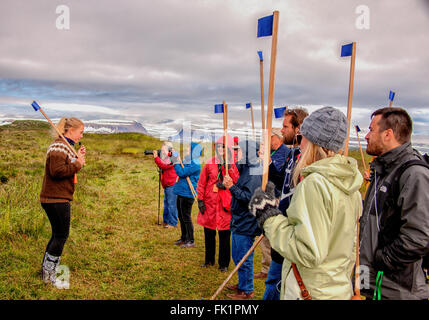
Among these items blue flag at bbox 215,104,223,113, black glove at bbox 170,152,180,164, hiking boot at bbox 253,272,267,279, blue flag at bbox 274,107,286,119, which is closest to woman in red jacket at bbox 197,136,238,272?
hiking boot at bbox 253,272,267,279

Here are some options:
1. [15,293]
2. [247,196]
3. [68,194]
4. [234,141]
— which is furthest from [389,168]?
[15,293]

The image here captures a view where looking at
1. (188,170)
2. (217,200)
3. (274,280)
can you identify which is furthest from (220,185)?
(274,280)

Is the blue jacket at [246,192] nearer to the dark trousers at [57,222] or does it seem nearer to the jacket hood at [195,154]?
the dark trousers at [57,222]

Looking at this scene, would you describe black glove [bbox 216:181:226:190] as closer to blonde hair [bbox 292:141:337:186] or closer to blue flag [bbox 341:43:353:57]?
blue flag [bbox 341:43:353:57]

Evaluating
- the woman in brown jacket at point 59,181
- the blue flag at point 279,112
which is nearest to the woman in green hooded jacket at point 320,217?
the woman in brown jacket at point 59,181

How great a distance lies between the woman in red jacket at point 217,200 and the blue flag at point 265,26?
7.77ft

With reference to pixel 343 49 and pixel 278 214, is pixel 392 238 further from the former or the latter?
pixel 343 49

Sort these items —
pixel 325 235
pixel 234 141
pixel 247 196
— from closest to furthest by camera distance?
1. pixel 325 235
2. pixel 247 196
3. pixel 234 141

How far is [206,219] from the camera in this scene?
569 centimetres

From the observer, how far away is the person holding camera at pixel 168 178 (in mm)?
8078

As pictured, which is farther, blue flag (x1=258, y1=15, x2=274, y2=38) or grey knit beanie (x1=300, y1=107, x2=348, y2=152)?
blue flag (x1=258, y1=15, x2=274, y2=38)

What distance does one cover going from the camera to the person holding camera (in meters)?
8.08

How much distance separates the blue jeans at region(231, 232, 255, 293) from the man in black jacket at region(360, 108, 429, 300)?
2.01 m

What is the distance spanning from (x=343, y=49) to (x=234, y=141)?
219 cm
